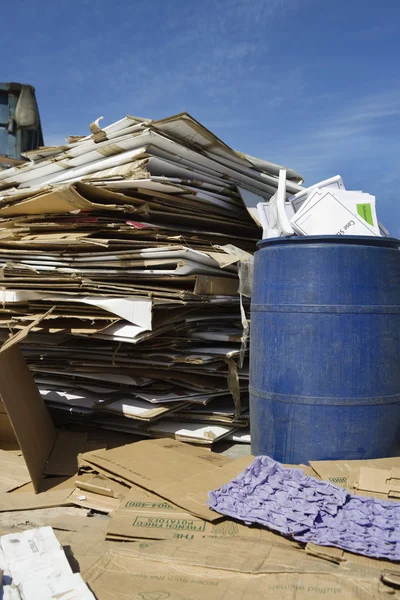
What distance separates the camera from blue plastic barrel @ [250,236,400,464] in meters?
3.14

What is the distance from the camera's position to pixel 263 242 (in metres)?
3.46

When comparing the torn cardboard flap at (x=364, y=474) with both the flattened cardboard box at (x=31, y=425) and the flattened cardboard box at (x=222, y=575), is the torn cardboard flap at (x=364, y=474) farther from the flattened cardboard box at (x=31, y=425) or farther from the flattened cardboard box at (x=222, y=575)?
the flattened cardboard box at (x=31, y=425)

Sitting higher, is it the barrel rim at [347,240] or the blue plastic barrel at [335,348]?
the barrel rim at [347,240]

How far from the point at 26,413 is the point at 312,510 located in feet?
5.49

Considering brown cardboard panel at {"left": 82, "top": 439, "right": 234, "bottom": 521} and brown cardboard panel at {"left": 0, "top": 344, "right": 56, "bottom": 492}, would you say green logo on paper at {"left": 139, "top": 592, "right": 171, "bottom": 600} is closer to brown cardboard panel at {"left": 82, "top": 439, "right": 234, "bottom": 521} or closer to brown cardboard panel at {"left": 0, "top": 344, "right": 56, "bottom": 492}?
brown cardboard panel at {"left": 82, "top": 439, "right": 234, "bottom": 521}

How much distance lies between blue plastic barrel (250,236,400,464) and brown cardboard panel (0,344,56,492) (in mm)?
1265

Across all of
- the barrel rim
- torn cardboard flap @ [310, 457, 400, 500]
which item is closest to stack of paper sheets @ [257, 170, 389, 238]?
the barrel rim

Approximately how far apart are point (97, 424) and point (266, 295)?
1.58 metres

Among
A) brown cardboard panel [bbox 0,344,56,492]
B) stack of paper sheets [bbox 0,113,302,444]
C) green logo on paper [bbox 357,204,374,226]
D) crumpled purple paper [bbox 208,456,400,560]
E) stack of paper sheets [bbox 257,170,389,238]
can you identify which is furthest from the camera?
stack of paper sheets [bbox 0,113,302,444]

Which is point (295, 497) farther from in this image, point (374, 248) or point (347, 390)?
point (374, 248)

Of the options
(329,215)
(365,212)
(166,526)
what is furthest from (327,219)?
(166,526)

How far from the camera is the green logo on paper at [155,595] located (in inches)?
82.7

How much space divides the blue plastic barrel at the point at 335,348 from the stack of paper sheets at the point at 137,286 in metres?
0.69

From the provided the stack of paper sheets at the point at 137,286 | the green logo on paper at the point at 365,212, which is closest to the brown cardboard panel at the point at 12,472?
the stack of paper sheets at the point at 137,286
